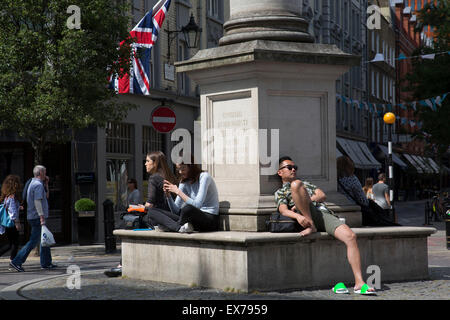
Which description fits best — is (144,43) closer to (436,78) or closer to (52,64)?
(52,64)

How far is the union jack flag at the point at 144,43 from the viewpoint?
77.1 ft

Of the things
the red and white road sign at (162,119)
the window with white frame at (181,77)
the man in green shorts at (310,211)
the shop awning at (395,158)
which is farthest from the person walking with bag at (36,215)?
the shop awning at (395,158)

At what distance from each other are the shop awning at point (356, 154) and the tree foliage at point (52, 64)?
107 feet

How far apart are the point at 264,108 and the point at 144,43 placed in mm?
13654

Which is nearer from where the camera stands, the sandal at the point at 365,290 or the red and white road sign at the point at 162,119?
the sandal at the point at 365,290

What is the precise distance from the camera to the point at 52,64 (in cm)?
1917

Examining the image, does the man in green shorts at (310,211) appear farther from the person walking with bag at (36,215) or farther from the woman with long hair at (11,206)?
the woman with long hair at (11,206)

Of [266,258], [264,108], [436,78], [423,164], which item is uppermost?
[436,78]

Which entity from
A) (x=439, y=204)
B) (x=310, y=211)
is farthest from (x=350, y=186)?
(x=439, y=204)

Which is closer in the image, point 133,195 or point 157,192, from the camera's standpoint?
point 157,192

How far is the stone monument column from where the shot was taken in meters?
10.3

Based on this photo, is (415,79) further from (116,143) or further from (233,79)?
(233,79)
